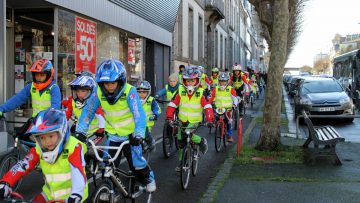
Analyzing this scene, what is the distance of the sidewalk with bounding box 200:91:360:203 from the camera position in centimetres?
636

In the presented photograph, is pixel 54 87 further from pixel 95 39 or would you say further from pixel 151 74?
pixel 151 74

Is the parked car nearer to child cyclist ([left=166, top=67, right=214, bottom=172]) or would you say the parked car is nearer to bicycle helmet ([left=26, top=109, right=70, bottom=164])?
child cyclist ([left=166, top=67, right=214, bottom=172])

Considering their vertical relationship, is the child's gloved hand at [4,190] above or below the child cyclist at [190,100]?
below

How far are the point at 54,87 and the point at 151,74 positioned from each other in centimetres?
1544

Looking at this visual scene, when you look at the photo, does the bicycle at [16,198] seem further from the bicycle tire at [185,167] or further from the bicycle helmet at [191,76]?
the bicycle helmet at [191,76]

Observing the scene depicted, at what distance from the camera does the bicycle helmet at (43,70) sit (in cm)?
655

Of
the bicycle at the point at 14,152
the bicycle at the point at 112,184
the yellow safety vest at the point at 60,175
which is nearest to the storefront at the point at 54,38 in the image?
the bicycle at the point at 14,152

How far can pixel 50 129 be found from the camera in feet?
11.2

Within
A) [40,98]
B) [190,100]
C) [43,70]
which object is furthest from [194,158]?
[43,70]

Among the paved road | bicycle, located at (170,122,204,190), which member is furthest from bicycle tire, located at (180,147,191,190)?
the paved road

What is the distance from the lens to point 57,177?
3713 mm

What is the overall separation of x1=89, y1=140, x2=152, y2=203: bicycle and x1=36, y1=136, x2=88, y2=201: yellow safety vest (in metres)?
0.38

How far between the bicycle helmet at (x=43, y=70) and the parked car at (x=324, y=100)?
12.1m

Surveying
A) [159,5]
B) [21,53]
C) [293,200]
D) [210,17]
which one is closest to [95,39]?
[21,53]
